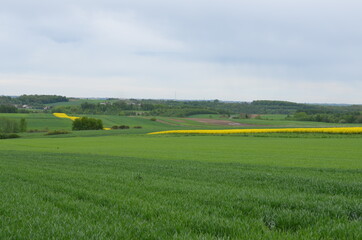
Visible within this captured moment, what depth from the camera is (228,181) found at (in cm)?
1073

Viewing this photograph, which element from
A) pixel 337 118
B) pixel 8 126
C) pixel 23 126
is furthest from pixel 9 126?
pixel 337 118

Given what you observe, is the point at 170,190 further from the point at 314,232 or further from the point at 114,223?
the point at 314,232

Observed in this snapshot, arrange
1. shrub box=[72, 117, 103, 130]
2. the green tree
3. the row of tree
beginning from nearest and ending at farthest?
1. the green tree
2. the row of tree
3. shrub box=[72, 117, 103, 130]

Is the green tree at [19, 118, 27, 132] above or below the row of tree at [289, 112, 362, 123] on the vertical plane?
below

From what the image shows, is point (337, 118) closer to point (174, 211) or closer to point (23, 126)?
point (23, 126)

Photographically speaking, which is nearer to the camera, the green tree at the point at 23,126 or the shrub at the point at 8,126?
the shrub at the point at 8,126

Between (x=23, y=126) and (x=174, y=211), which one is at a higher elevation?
(x=174, y=211)

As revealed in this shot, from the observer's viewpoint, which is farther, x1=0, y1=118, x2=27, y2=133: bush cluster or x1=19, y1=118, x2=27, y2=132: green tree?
x1=19, y1=118, x2=27, y2=132: green tree

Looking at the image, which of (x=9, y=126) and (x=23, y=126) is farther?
(x=23, y=126)

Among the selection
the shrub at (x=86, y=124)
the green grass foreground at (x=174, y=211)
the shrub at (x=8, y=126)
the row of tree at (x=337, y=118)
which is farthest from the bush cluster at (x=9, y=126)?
the row of tree at (x=337, y=118)

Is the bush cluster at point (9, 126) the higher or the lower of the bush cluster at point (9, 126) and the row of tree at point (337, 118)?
the lower

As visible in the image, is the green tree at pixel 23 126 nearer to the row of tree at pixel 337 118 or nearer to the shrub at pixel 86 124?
the shrub at pixel 86 124

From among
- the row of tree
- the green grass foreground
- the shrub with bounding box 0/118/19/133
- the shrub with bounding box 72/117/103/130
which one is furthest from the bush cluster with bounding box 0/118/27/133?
the row of tree

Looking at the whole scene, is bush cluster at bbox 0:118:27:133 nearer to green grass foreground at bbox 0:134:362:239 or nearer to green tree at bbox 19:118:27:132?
green tree at bbox 19:118:27:132
